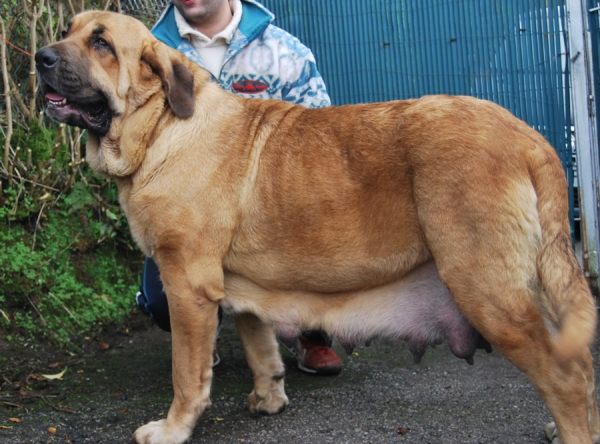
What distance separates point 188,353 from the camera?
3.55 m

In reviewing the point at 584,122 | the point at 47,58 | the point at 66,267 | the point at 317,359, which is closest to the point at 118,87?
the point at 47,58

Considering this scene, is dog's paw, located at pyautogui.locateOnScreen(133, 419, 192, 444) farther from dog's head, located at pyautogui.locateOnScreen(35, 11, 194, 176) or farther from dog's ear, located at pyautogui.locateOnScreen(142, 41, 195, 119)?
dog's ear, located at pyautogui.locateOnScreen(142, 41, 195, 119)

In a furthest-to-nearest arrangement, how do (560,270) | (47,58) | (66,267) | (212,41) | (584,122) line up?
(584,122)
(66,267)
(212,41)
(47,58)
(560,270)

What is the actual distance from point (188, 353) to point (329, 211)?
1.01 metres

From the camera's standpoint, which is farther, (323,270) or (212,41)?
(212,41)

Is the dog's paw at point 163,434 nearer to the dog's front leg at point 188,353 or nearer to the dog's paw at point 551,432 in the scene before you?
the dog's front leg at point 188,353

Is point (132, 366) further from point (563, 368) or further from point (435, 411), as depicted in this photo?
point (563, 368)

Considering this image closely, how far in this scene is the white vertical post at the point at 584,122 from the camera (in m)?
5.84

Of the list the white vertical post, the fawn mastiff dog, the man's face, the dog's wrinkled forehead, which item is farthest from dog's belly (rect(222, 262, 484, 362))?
the white vertical post

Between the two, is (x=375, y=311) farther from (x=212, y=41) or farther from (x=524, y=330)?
(x=212, y=41)

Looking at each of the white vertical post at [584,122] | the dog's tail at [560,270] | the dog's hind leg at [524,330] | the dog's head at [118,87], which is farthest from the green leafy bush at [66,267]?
the white vertical post at [584,122]

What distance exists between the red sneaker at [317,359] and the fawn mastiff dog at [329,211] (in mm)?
1131

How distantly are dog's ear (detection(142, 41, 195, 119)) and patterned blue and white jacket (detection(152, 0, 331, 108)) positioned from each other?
854 mm

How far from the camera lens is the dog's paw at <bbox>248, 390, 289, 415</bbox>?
4.06 meters
